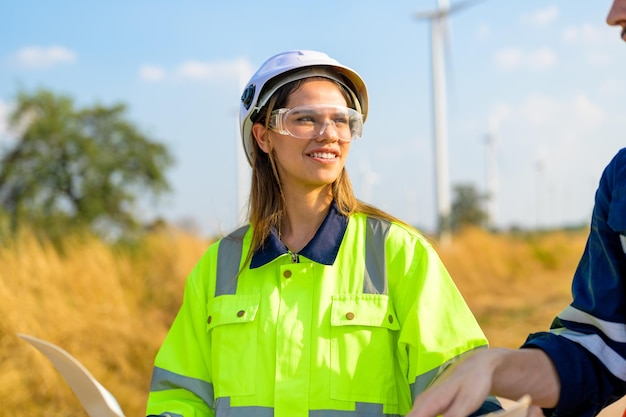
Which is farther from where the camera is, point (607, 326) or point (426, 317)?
point (426, 317)

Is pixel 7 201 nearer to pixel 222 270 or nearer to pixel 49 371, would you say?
pixel 49 371

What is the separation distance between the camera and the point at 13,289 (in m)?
7.52

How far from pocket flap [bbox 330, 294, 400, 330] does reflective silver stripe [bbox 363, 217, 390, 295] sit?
0.11ft

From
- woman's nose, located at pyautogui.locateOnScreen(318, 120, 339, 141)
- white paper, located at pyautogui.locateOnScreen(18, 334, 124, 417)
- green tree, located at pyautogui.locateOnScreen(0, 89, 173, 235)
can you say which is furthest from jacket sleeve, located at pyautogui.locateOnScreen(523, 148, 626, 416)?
green tree, located at pyautogui.locateOnScreen(0, 89, 173, 235)

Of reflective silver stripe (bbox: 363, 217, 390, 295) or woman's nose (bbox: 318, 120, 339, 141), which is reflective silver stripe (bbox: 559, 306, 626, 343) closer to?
reflective silver stripe (bbox: 363, 217, 390, 295)

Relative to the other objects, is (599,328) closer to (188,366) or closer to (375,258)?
(375,258)

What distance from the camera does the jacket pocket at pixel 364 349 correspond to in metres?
2.39

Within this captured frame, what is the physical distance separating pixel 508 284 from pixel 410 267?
17550 mm

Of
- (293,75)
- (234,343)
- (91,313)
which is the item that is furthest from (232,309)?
(91,313)

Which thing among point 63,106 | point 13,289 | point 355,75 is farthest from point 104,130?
point 355,75

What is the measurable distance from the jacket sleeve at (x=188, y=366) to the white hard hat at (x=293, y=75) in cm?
61

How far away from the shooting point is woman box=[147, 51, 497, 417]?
7.85 ft

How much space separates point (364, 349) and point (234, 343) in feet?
1.35

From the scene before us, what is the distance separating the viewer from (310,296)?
255cm
